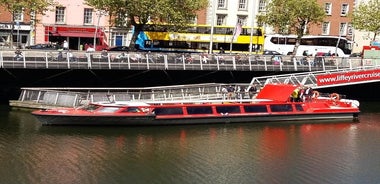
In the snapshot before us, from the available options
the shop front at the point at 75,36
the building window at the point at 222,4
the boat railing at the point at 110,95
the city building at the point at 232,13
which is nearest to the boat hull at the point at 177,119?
the boat railing at the point at 110,95

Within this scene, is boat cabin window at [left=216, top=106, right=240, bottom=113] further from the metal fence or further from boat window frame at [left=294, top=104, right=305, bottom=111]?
the metal fence

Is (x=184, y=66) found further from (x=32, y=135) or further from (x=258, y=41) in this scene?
(x=258, y=41)

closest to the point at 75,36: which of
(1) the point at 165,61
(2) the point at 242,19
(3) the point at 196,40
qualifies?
(3) the point at 196,40

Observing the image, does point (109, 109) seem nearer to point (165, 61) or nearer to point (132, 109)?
point (132, 109)

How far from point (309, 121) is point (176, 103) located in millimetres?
10690

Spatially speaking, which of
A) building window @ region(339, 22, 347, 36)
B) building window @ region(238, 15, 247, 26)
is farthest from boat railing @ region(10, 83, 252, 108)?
building window @ region(339, 22, 347, 36)

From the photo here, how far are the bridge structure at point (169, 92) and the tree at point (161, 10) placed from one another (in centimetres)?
1372

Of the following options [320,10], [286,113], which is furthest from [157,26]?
[286,113]

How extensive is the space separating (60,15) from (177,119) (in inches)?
1544

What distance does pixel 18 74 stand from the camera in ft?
140

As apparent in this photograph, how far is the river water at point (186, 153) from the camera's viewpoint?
25.8 m

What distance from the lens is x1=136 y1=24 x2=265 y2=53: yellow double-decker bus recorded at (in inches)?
2687

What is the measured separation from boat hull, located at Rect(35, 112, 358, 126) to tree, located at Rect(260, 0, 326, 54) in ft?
84.3

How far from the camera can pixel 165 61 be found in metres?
44.8
